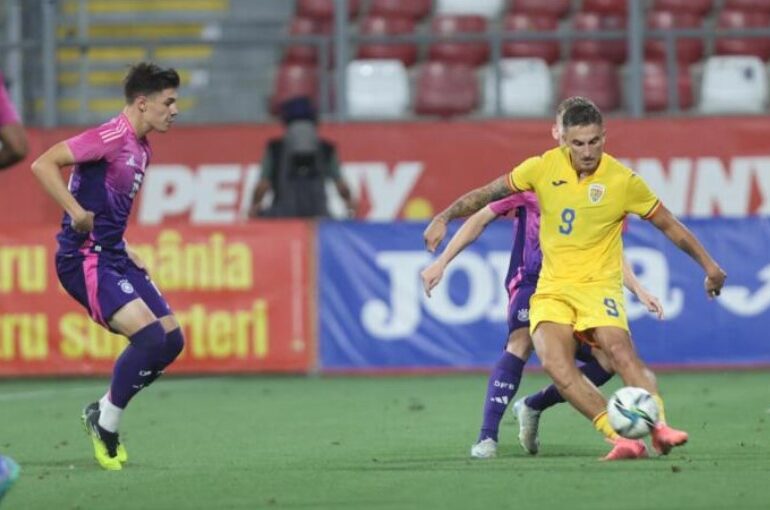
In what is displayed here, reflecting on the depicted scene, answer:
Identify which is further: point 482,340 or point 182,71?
point 182,71

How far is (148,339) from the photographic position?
1062cm

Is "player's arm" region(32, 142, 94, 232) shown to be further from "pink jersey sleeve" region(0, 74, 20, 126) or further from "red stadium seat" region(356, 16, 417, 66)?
"red stadium seat" region(356, 16, 417, 66)

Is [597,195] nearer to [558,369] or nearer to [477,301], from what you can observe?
[558,369]

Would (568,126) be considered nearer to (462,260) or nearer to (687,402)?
(687,402)

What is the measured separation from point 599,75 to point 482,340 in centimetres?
460

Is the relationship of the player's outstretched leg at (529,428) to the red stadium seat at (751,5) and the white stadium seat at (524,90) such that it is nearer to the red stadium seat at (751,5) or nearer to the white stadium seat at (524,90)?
the white stadium seat at (524,90)

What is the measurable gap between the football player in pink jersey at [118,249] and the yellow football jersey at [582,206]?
2.01 m

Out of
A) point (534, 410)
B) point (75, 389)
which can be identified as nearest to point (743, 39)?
point (75, 389)

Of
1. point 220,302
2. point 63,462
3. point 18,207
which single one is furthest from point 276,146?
point 63,462

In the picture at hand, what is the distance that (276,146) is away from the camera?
19125mm

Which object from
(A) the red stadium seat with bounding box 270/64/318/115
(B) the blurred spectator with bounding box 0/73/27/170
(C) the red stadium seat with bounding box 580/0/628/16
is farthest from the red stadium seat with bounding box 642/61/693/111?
(B) the blurred spectator with bounding box 0/73/27/170

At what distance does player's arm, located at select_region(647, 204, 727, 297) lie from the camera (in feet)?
33.2

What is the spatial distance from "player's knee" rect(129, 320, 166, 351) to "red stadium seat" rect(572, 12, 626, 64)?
12.0m

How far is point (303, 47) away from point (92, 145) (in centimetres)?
1219
